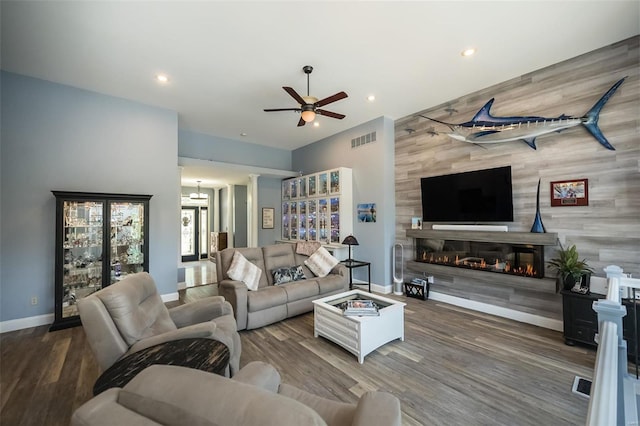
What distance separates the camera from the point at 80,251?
379 cm

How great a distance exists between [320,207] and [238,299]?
10.4ft

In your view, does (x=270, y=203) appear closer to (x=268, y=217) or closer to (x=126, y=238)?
(x=268, y=217)

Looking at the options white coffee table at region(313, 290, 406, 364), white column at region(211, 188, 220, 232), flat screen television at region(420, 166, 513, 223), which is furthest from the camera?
white column at region(211, 188, 220, 232)

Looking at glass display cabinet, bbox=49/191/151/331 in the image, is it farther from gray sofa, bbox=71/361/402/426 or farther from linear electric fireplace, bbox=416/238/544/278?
linear electric fireplace, bbox=416/238/544/278

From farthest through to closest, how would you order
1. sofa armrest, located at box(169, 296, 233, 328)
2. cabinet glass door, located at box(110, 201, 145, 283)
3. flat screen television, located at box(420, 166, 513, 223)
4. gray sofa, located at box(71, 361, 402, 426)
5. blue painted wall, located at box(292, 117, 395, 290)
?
blue painted wall, located at box(292, 117, 395, 290), cabinet glass door, located at box(110, 201, 145, 283), flat screen television, located at box(420, 166, 513, 223), sofa armrest, located at box(169, 296, 233, 328), gray sofa, located at box(71, 361, 402, 426)

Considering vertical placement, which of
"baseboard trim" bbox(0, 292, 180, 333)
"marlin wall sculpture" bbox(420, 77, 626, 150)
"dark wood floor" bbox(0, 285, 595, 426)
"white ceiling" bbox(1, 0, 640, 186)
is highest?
"white ceiling" bbox(1, 0, 640, 186)

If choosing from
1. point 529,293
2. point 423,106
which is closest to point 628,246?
point 529,293

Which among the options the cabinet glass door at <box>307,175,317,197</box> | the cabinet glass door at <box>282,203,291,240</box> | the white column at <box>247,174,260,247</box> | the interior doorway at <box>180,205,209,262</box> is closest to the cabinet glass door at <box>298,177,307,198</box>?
the cabinet glass door at <box>307,175,317,197</box>

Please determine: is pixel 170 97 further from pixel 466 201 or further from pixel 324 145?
pixel 466 201

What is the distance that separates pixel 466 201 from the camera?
420cm

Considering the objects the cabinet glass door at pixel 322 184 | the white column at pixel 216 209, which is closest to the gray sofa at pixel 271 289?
the cabinet glass door at pixel 322 184

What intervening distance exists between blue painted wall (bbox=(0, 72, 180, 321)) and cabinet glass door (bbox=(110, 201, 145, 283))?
0.82 feet

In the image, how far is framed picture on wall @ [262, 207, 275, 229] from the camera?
7246 millimetres

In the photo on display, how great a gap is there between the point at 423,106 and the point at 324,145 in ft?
8.22
